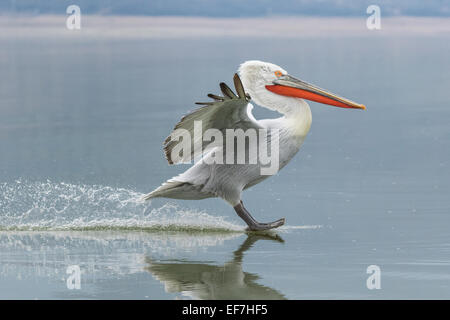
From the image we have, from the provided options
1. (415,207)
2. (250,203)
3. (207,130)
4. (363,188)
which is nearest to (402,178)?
(363,188)

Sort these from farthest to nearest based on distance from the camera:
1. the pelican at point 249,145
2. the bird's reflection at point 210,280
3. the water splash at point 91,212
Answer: the water splash at point 91,212 → the pelican at point 249,145 → the bird's reflection at point 210,280

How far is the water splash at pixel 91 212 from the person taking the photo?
8.19 metres

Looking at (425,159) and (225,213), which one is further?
(425,159)

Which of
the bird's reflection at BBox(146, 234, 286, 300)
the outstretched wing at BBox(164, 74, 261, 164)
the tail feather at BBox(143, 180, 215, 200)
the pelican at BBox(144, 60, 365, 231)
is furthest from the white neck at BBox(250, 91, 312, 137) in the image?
the bird's reflection at BBox(146, 234, 286, 300)

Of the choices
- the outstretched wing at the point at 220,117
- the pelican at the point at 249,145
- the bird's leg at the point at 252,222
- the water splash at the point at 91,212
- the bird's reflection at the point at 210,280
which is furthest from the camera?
the water splash at the point at 91,212

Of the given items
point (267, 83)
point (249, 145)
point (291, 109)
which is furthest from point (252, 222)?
point (267, 83)

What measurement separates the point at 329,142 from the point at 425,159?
5.22 ft

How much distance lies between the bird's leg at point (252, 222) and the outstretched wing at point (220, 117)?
0.71m

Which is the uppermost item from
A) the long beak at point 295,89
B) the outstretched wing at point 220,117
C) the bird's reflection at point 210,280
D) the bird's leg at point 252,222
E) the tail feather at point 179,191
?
the long beak at point 295,89

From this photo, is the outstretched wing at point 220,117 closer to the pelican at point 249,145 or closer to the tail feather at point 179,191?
the pelican at point 249,145

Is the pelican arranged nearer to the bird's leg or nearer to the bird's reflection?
the bird's leg

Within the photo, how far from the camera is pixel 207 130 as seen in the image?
759 cm

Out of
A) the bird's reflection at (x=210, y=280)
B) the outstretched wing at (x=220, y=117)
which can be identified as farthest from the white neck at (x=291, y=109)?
the bird's reflection at (x=210, y=280)

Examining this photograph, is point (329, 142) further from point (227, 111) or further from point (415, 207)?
point (227, 111)
